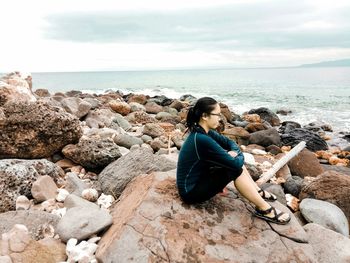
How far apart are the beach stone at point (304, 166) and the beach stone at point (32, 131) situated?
5201mm

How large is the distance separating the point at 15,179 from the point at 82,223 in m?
2.09

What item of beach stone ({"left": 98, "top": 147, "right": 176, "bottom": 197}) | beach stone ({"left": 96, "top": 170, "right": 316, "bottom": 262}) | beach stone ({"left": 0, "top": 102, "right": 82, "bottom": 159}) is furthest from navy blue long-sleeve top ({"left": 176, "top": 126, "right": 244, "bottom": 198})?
beach stone ({"left": 0, "top": 102, "right": 82, "bottom": 159})

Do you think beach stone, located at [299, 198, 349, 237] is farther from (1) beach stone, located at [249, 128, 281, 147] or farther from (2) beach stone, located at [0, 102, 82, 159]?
(1) beach stone, located at [249, 128, 281, 147]

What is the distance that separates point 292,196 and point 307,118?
18.8 meters

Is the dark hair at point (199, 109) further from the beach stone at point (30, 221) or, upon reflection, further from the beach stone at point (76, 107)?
the beach stone at point (76, 107)

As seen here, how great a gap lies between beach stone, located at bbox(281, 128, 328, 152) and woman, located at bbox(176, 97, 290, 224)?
10767 mm

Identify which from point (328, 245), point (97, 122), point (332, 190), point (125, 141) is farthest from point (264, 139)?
point (328, 245)

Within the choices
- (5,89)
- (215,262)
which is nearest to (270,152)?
(5,89)

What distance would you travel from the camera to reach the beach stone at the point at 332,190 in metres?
6.10

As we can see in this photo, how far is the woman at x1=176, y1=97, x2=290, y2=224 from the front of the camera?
4.26 m

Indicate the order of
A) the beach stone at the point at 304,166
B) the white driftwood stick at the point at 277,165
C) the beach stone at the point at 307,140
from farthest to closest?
the beach stone at the point at 307,140
the beach stone at the point at 304,166
the white driftwood stick at the point at 277,165

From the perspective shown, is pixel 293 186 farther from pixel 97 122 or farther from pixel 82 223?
pixel 97 122

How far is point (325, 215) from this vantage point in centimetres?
561

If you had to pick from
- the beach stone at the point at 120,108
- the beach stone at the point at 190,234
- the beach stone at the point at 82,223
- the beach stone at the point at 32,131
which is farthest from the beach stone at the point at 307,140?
the beach stone at the point at 82,223
